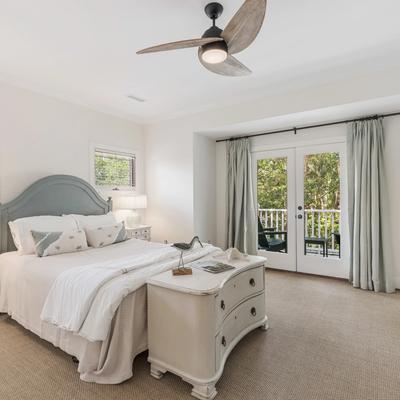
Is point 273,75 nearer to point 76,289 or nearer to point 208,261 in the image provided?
point 208,261

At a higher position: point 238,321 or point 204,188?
point 204,188

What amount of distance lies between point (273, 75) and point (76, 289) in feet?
10.0

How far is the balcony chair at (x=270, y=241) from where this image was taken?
4.55 meters

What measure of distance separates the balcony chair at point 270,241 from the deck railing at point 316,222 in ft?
0.35

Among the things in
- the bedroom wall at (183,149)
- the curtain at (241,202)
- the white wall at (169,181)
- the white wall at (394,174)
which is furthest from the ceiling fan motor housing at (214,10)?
the white wall at (394,174)

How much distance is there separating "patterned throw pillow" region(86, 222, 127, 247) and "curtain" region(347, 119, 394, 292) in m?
3.17

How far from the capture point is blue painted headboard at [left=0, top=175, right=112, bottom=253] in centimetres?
310

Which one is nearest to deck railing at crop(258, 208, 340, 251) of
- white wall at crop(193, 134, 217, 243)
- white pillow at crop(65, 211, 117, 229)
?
white wall at crop(193, 134, 217, 243)

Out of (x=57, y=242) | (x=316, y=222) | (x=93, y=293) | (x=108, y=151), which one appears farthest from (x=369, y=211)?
(x=108, y=151)

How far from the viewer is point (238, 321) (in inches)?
88.8

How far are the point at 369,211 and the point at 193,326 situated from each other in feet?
9.90

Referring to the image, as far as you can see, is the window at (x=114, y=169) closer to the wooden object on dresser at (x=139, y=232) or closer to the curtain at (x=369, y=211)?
the wooden object on dresser at (x=139, y=232)

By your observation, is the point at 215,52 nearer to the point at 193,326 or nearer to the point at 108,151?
the point at 193,326

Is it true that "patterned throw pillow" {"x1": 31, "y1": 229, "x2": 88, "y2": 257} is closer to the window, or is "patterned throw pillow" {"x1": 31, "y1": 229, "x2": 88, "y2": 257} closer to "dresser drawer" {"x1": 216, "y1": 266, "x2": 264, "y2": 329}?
Result: the window
